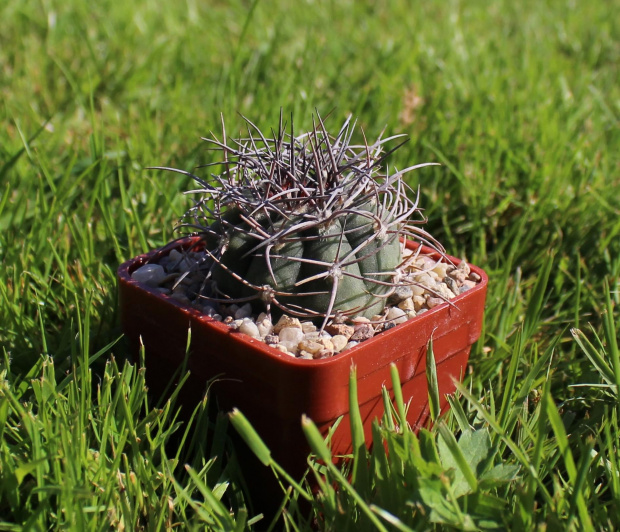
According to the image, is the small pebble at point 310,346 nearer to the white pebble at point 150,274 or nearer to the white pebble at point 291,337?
the white pebble at point 291,337

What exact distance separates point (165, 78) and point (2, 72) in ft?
2.04

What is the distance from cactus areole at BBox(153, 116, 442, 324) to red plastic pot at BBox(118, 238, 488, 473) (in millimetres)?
91

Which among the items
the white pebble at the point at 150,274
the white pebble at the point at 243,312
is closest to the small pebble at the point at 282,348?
the white pebble at the point at 243,312

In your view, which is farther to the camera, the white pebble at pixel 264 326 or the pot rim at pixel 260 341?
the white pebble at pixel 264 326

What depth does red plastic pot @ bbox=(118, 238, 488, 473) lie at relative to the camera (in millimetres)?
1252

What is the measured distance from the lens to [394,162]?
2.42 m

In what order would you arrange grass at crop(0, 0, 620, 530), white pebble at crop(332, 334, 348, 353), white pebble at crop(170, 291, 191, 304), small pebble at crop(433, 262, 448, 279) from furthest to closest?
small pebble at crop(433, 262, 448, 279) < white pebble at crop(170, 291, 191, 304) < white pebble at crop(332, 334, 348, 353) < grass at crop(0, 0, 620, 530)

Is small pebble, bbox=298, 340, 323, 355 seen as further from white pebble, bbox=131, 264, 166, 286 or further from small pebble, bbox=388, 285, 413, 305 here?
white pebble, bbox=131, 264, 166, 286

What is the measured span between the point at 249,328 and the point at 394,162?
4.02ft

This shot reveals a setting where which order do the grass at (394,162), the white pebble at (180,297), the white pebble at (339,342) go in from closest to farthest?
the grass at (394,162)
the white pebble at (339,342)
the white pebble at (180,297)

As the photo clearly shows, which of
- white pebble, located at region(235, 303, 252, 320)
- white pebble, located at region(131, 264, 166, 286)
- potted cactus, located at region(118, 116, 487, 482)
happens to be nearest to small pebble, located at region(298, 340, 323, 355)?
potted cactus, located at region(118, 116, 487, 482)

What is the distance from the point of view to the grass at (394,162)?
3.96ft

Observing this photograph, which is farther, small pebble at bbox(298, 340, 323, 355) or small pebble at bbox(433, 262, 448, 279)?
small pebble at bbox(433, 262, 448, 279)

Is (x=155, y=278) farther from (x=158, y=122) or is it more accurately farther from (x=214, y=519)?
(x=158, y=122)
